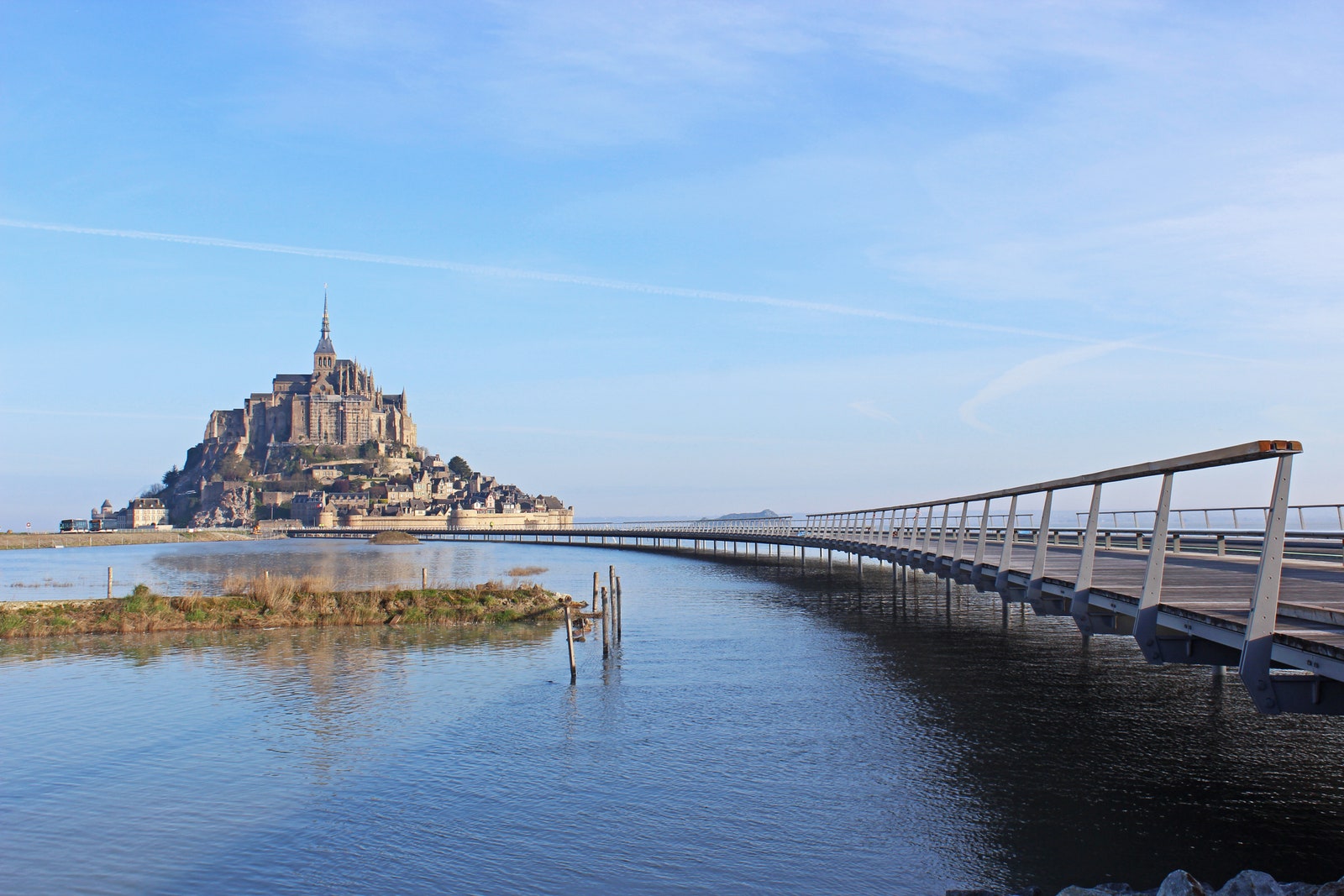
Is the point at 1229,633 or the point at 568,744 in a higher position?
the point at 1229,633

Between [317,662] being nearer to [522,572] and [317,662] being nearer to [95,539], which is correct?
[522,572]

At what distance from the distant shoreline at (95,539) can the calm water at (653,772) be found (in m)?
154

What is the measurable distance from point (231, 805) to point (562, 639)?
1928 cm

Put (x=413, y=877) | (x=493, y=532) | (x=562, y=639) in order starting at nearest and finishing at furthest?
(x=413, y=877)
(x=562, y=639)
(x=493, y=532)

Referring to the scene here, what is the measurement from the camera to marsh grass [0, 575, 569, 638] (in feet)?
127

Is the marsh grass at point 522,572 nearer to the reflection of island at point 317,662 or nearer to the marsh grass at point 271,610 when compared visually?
the marsh grass at point 271,610

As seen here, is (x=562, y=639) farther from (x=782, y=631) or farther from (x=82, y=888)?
(x=82, y=888)

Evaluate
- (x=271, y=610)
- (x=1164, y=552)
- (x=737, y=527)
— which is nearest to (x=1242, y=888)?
(x=1164, y=552)

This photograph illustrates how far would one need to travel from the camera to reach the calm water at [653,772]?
1383cm

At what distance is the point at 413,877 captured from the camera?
1384cm

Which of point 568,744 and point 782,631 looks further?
point 782,631

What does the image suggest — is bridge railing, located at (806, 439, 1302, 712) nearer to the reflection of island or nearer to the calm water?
the calm water

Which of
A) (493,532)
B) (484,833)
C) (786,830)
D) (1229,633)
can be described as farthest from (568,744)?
(493,532)

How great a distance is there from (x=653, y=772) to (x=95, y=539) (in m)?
190
